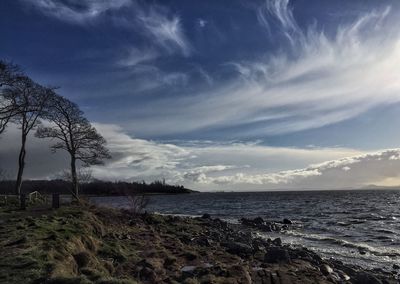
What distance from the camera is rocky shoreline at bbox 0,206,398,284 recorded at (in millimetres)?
12203

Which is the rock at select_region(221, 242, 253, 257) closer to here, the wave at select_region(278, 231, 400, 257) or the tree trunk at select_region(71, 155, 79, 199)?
the wave at select_region(278, 231, 400, 257)

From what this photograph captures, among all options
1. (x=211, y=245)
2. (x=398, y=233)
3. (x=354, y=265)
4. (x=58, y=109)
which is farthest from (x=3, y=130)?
(x=398, y=233)

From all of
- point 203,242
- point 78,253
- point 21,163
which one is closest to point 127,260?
point 78,253

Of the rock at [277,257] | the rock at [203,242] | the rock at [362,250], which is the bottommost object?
the rock at [362,250]

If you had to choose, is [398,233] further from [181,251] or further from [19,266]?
[19,266]

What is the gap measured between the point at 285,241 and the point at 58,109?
1980 cm

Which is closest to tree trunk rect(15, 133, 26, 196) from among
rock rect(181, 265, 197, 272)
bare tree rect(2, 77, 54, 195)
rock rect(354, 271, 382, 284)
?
bare tree rect(2, 77, 54, 195)

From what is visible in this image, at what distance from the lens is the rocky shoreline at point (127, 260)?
12203mm

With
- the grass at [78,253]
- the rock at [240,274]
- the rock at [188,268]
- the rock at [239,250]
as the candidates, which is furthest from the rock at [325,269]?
the rock at [188,268]

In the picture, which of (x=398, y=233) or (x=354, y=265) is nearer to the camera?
(x=354, y=265)

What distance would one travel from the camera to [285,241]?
3212 centimetres

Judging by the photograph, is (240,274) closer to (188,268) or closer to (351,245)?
(188,268)

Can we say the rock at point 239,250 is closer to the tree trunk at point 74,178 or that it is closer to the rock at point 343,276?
the rock at point 343,276

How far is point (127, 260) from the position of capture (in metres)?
17.1
